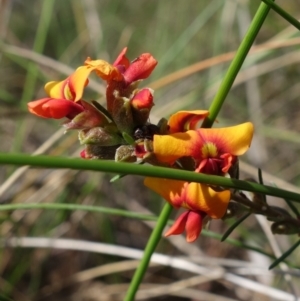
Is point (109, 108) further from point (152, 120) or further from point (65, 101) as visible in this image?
point (152, 120)

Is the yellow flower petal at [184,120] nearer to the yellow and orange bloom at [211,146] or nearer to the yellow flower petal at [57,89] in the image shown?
the yellow and orange bloom at [211,146]

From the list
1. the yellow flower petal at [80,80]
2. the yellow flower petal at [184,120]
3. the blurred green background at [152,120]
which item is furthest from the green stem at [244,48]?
the blurred green background at [152,120]

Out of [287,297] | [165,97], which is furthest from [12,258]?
[287,297]

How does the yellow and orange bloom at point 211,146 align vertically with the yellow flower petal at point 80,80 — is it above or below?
below

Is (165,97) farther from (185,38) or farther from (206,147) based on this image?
(206,147)

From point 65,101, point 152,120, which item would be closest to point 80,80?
point 65,101

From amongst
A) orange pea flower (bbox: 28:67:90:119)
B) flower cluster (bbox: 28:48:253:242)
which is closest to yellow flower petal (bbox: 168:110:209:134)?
flower cluster (bbox: 28:48:253:242)
